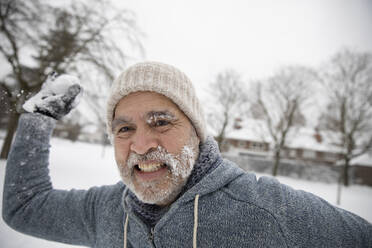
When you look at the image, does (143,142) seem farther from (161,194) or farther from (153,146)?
(161,194)

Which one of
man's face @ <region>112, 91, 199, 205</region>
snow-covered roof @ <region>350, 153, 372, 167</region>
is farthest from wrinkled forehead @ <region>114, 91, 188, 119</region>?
snow-covered roof @ <region>350, 153, 372, 167</region>

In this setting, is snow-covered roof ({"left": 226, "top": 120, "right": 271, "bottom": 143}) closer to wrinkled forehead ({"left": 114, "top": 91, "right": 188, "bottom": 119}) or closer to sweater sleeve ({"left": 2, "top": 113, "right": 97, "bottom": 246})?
wrinkled forehead ({"left": 114, "top": 91, "right": 188, "bottom": 119})

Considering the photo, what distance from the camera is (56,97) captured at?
1562mm

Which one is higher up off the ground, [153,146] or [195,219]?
[153,146]

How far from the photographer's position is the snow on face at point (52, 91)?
1.51 m

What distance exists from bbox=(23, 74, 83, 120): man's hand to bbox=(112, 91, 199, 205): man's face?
661 millimetres

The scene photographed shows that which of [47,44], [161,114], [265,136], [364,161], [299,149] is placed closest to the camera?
[161,114]

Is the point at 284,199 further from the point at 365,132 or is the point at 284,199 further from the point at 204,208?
the point at 365,132

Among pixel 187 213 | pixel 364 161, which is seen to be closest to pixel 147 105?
pixel 187 213

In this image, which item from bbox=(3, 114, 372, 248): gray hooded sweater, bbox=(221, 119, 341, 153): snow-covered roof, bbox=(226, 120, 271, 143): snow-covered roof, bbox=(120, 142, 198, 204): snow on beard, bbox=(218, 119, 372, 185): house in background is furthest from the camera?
bbox=(218, 119, 372, 185): house in background

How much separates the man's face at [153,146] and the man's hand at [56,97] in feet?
2.17

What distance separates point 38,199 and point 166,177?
110 centimetres

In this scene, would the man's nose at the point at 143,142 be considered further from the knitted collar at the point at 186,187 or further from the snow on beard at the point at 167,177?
the knitted collar at the point at 186,187

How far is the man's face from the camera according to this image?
1.14 metres
